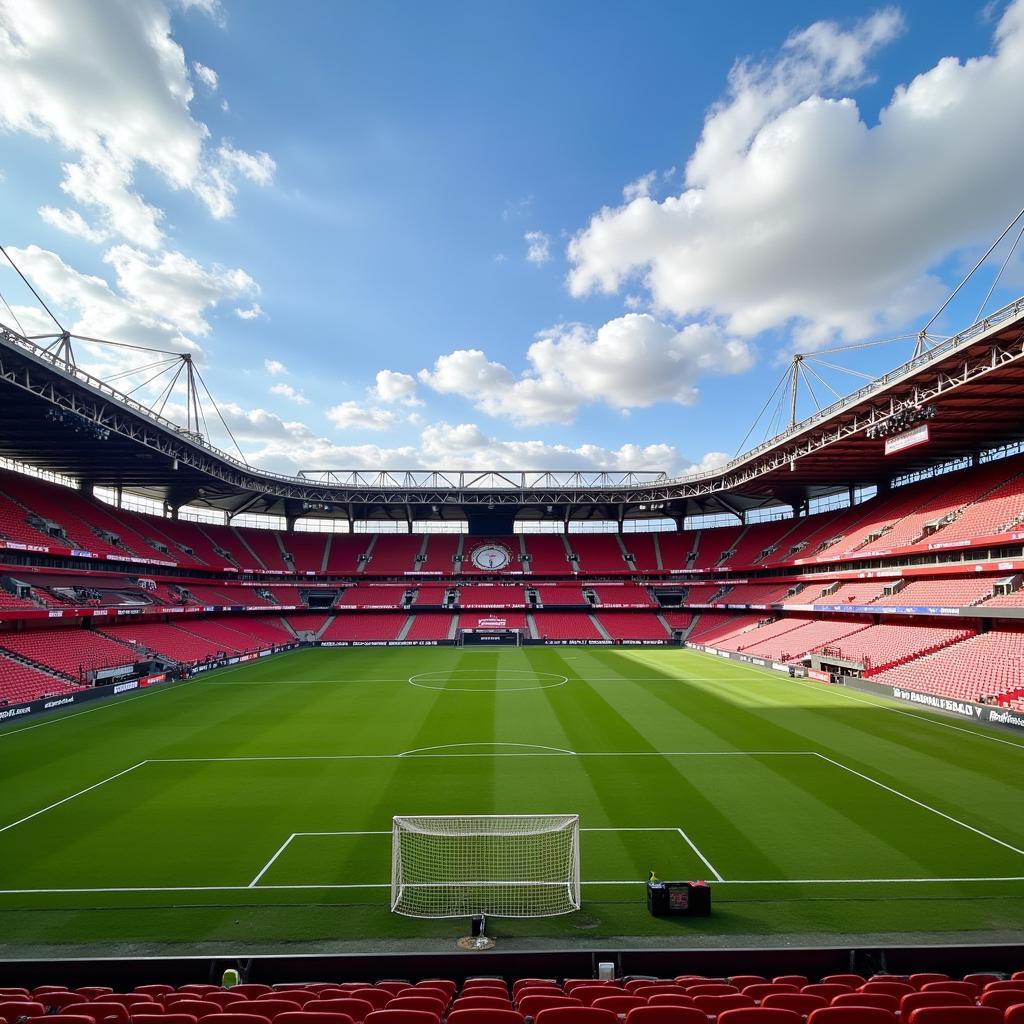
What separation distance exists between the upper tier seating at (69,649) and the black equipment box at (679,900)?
35591 mm

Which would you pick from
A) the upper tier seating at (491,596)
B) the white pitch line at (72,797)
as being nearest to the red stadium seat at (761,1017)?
the white pitch line at (72,797)

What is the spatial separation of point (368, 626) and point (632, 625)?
2888 centimetres

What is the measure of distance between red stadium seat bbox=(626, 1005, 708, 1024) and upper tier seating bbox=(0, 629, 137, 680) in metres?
38.5

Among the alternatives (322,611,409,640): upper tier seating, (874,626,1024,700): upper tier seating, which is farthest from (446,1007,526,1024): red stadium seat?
(322,611,409,640): upper tier seating

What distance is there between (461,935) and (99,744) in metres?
20.5

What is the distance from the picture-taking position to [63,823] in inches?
619

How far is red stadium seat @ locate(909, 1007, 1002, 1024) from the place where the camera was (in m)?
4.93

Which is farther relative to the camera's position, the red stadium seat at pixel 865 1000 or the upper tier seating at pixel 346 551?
the upper tier seating at pixel 346 551

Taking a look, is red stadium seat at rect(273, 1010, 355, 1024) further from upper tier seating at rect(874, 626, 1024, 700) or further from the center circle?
upper tier seating at rect(874, 626, 1024, 700)

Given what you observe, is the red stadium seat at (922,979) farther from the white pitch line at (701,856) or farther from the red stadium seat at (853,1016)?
the white pitch line at (701,856)

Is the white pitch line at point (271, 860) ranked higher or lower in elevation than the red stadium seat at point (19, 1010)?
lower

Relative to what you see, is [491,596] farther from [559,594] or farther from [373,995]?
[373,995]

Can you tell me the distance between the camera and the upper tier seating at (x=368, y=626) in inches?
2391

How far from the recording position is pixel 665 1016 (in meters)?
5.26
